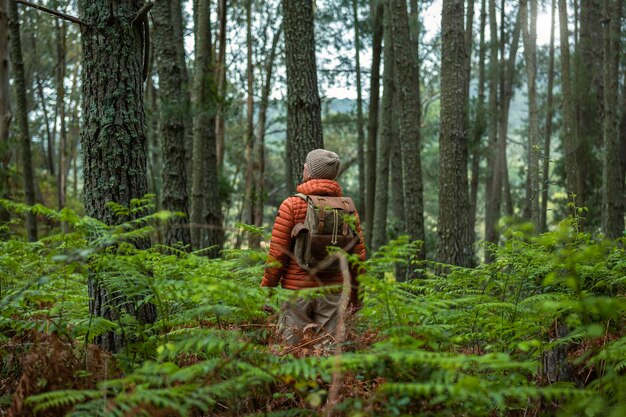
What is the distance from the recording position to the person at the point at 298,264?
5184 millimetres

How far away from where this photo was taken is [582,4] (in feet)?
65.7

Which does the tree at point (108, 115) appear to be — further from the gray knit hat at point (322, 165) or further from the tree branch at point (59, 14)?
the gray knit hat at point (322, 165)

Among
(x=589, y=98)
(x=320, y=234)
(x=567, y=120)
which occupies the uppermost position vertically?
(x=589, y=98)

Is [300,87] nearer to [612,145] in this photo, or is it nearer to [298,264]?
[298,264]

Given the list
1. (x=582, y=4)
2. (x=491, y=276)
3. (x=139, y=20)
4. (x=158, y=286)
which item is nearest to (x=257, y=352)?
(x=158, y=286)

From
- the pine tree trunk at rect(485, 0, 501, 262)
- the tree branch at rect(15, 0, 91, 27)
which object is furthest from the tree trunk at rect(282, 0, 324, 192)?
the pine tree trunk at rect(485, 0, 501, 262)

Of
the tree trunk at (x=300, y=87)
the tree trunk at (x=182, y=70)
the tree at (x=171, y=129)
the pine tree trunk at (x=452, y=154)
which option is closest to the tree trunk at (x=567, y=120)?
the pine tree trunk at (x=452, y=154)

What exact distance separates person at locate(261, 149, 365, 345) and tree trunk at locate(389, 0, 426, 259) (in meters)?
7.12

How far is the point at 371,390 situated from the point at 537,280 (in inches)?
87.5

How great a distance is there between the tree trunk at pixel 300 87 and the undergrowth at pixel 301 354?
3.65 metres

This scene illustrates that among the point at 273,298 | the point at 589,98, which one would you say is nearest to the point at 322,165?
the point at 273,298

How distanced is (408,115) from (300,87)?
14.1 ft

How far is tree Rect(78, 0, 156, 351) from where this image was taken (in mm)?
4938

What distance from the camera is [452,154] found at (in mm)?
10633
